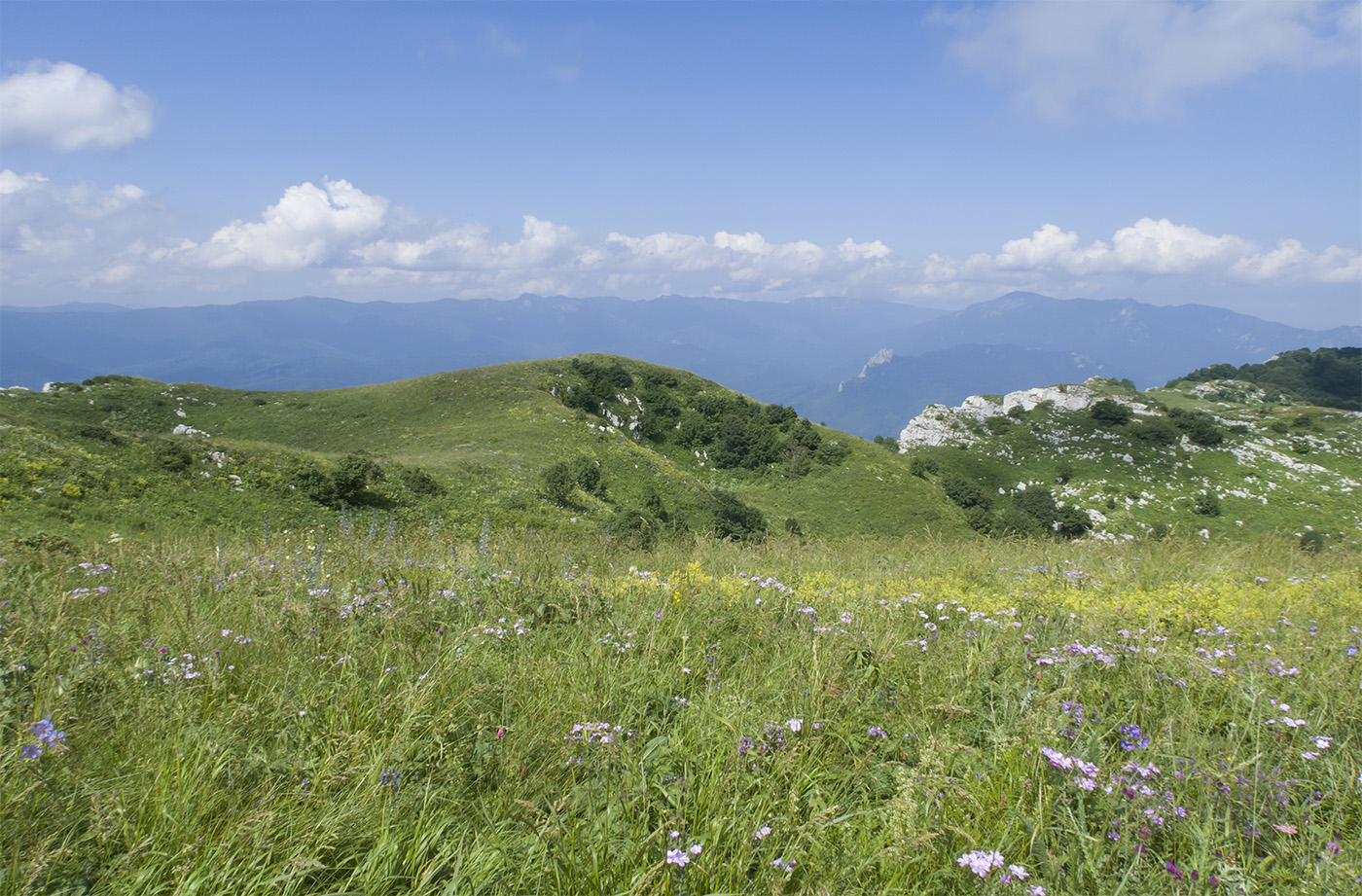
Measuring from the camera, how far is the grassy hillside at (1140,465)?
59719mm

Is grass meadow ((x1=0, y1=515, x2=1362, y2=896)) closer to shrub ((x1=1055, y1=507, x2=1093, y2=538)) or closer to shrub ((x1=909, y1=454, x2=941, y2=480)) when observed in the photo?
shrub ((x1=909, y1=454, x2=941, y2=480))

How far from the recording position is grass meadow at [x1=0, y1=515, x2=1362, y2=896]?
2041mm

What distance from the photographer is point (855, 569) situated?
22.7 feet

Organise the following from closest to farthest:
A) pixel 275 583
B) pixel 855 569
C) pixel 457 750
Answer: pixel 457 750 < pixel 275 583 < pixel 855 569

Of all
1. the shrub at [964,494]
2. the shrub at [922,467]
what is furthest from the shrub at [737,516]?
the shrub at [964,494]

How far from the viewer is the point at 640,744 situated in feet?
9.45

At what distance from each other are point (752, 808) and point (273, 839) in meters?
1.75

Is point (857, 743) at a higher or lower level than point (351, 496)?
higher

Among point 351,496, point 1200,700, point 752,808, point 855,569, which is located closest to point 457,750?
point 752,808

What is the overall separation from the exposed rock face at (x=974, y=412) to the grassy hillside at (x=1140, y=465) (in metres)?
0.25

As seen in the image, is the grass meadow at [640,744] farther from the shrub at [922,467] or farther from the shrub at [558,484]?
the shrub at [922,467]

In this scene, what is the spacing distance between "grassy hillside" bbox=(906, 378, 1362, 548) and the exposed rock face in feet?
0.84

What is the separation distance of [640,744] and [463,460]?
31.2 meters

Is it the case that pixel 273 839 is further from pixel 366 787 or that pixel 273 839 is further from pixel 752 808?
pixel 752 808
